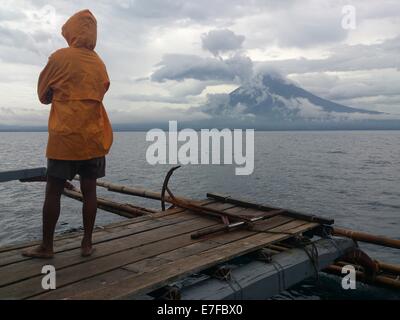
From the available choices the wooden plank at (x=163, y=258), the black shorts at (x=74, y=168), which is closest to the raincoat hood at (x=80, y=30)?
the black shorts at (x=74, y=168)

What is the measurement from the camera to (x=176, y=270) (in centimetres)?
463

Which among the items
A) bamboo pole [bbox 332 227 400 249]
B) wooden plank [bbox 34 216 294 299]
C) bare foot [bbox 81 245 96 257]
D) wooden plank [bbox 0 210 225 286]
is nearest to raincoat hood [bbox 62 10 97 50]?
bare foot [bbox 81 245 96 257]

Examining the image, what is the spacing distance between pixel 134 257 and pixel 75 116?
2059 mm

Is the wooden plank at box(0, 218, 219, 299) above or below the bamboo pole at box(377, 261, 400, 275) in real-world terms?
above

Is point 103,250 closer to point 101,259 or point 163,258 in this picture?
point 101,259

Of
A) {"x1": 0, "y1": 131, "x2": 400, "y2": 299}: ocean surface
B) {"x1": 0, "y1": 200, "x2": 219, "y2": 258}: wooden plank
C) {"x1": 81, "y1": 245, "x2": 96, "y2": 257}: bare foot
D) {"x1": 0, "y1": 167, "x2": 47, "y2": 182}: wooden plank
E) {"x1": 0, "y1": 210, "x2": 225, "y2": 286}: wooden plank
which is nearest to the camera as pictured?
{"x1": 0, "y1": 210, "x2": 225, "y2": 286}: wooden plank

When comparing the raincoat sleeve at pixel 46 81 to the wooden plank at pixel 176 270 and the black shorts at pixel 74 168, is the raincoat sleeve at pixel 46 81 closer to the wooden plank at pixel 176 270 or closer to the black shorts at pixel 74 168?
the black shorts at pixel 74 168

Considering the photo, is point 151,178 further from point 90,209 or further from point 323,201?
point 90,209

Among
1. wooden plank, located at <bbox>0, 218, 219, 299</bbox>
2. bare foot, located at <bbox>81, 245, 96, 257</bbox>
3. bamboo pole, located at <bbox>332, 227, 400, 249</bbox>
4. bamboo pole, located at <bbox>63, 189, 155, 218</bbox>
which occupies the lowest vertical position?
bamboo pole, located at <bbox>63, 189, 155, 218</bbox>

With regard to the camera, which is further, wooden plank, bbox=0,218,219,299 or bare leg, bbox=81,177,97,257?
bare leg, bbox=81,177,97,257

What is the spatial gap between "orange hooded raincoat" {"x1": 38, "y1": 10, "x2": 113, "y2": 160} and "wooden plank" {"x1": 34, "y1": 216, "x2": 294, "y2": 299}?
1522 millimetres

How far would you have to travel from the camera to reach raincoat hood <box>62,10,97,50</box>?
4.79 meters

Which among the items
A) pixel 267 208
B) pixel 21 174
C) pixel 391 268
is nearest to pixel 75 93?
pixel 267 208

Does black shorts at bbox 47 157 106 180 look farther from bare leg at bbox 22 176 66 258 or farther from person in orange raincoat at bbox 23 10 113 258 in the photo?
bare leg at bbox 22 176 66 258
